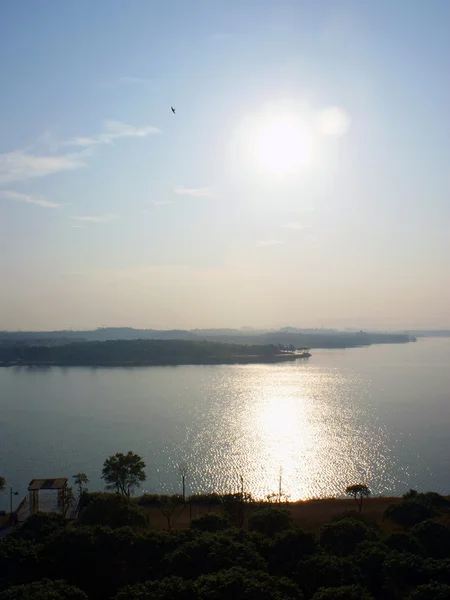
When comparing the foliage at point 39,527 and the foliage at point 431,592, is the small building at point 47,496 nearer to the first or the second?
the foliage at point 39,527

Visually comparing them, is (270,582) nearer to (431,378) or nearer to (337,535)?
(337,535)

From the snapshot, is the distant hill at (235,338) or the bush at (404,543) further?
the distant hill at (235,338)

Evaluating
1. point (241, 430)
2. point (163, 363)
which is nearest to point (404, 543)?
point (241, 430)

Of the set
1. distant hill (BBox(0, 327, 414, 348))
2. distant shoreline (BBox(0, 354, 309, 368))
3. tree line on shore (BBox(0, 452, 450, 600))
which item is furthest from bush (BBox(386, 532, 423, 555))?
distant hill (BBox(0, 327, 414, 348))

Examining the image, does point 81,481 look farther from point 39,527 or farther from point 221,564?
point 221,564

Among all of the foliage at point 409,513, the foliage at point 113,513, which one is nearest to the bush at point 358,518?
the foliage at point 409,513

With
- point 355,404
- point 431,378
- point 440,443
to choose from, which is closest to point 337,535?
point 440,443
